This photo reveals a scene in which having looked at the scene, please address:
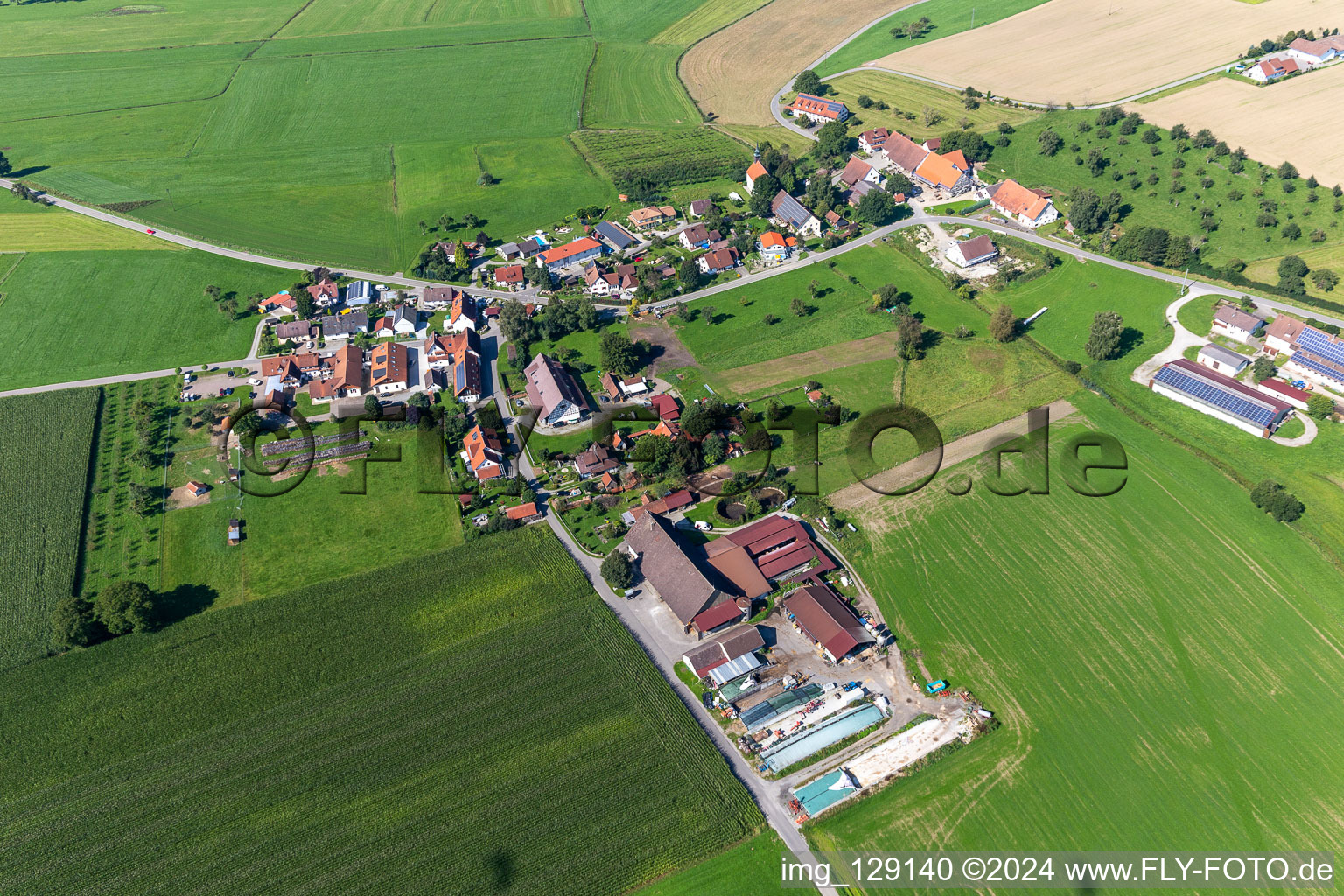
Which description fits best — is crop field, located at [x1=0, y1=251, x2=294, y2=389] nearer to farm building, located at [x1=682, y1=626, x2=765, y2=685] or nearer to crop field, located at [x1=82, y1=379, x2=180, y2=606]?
crop field, located at [x1=82, y1=379, x2=180, y2=606]

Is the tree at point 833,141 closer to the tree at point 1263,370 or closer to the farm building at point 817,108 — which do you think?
the farm building at point 817,108

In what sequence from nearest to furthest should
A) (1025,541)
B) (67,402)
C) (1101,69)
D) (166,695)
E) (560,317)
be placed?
(166,695) < (1025,541) < (67,402) < (560,317) < (1101,69)

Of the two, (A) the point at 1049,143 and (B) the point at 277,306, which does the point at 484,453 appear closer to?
(B) the point at 277,306

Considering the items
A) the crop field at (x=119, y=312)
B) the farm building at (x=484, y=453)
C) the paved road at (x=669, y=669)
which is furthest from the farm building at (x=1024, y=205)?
the crop field at (x=119, y=312)

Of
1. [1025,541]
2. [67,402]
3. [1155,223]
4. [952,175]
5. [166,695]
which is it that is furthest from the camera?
[952,175]

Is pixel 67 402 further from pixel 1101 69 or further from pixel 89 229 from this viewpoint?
pixel 1101 69

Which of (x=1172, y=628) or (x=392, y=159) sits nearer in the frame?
(x=1172, y=628)

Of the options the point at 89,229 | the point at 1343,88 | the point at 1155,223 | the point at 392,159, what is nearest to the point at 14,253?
the point at 89,229

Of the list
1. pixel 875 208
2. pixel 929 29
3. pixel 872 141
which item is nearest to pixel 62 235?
pixel 875 208
